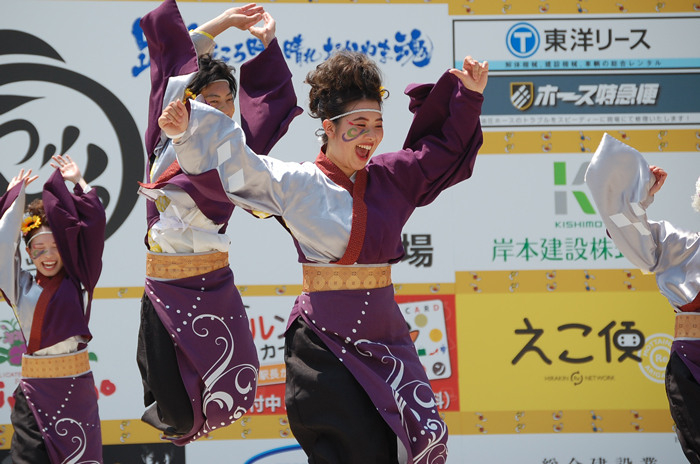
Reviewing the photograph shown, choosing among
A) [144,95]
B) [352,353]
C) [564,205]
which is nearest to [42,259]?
[144,95]

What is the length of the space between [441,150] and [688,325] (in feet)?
4.42

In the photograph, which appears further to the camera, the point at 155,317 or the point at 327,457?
the point at 155,317

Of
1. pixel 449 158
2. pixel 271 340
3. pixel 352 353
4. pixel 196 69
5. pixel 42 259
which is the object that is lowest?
pixel 271 340

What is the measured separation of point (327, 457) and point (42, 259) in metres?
1.86

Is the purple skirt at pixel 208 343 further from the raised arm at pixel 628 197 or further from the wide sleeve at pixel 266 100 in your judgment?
the raised arm at pixel 628 197

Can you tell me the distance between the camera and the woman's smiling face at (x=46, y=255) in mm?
3312

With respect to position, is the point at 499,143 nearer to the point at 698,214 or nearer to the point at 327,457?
the point at 698,214

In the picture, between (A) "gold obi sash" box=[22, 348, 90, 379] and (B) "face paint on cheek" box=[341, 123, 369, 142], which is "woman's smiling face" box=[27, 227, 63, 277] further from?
(B) "face paint on cheek" box=[341, 123, 369, 142]

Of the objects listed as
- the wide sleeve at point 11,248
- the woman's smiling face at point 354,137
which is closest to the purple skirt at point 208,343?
the woman's smiling face at point 354,137

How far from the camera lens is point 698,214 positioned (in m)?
4.12

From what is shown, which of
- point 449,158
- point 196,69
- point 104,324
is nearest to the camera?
point 449,158

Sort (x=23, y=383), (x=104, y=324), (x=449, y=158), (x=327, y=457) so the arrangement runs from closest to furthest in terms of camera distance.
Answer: (x=327, y=457) < (x=449, y=158) < (x=23, y=383) < (x=104, y=324)

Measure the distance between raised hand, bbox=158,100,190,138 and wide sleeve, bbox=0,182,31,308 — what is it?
1.56 metres

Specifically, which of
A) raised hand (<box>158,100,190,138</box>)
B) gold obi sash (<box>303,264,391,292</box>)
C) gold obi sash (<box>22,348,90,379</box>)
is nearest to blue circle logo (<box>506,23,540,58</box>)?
gold obi sash (<box>303,264,391,292</box>)
